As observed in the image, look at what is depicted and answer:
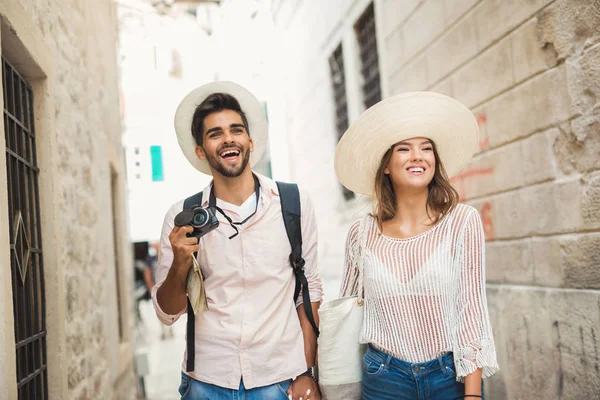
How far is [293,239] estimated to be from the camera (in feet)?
8.91

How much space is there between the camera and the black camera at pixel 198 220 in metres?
2.51

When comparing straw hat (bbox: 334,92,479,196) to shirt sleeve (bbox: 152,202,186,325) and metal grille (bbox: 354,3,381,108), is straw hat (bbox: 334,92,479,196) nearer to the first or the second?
shirt sleeve (bbox: 152,202,186,325)

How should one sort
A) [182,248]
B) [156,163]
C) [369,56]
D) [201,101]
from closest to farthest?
[182,248]
[201,101]
[369,56]
[156,163]

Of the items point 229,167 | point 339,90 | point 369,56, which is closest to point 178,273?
point 229,167

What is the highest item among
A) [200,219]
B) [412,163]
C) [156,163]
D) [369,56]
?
[369,56]

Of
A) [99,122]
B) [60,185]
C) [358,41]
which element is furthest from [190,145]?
[358,41]

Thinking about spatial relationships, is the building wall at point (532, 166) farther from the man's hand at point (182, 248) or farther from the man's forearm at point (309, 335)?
the man's hand at point (182, 248)

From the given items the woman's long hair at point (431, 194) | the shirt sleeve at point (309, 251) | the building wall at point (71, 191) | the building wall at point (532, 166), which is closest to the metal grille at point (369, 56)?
the building wall at point (532, 166)

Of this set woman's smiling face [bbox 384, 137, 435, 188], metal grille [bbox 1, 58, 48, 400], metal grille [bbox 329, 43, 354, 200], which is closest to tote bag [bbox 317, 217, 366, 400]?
woman's smiling face [bbox 384, 137, 435, 188]

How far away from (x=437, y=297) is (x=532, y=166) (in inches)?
77.7

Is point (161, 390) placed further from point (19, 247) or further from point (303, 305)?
point (303, 305)

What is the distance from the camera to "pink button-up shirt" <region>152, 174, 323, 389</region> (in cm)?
256

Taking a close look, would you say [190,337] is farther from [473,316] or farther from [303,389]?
[473,316]

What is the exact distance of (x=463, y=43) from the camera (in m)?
5.01
